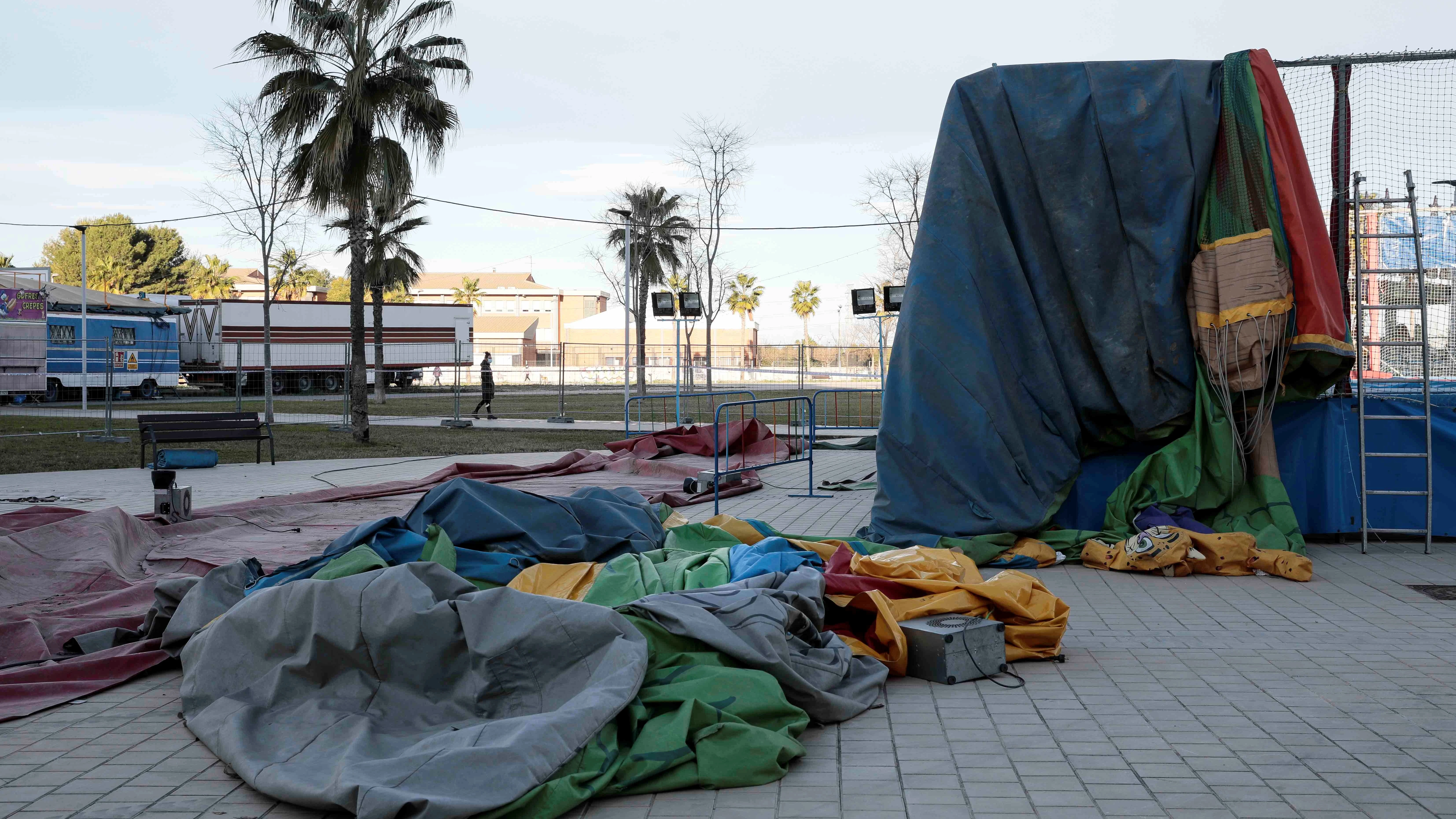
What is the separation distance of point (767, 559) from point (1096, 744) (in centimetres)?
202

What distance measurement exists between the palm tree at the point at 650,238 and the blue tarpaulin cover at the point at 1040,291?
3521cm

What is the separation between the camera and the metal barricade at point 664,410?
1972 centimetres

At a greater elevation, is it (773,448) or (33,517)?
(773,448)

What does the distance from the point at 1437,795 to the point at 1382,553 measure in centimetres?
554

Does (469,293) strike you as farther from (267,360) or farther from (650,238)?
(267,360)

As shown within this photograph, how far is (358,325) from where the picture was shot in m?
19.2

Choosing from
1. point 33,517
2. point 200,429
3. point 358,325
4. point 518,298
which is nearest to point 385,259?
point 358,325

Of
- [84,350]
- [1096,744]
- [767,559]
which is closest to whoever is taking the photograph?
[1096,744]

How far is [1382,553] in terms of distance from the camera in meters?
8.29

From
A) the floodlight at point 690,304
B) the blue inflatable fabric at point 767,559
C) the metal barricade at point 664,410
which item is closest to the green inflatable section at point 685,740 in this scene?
the blue inflatable fabric at point 767,559

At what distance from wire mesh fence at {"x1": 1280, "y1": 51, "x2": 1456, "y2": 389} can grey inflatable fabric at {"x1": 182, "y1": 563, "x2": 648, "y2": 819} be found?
303 inches

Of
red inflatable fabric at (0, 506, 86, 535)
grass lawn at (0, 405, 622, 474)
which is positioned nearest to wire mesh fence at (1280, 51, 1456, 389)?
red inflatable fabric at (0, 506, 86, 535)

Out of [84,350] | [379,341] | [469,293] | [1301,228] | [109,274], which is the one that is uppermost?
[469,293]

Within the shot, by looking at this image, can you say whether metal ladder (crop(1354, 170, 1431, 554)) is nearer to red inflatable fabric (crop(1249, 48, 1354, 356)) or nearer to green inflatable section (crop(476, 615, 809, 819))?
red inflatable fabric (crop(1249, 48, 1354, 356))
